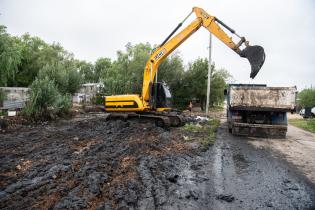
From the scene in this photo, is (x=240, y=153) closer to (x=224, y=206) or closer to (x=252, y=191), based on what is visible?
(x=252, y=191)

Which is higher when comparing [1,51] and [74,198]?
[1,51]

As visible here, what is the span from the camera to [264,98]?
1137 cm

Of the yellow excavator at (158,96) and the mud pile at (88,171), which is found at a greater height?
the yellow excavator at (158,96)

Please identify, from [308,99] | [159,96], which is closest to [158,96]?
[159,96]

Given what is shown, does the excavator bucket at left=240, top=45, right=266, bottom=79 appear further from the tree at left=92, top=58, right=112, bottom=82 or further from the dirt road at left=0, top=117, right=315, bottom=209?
the tree at left=92, top=58, right=112, bottom=82

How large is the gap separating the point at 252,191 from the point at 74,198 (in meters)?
3.22

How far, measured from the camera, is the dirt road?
4141 mm

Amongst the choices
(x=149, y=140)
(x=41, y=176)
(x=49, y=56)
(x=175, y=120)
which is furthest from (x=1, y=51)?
(x=49, y=56)

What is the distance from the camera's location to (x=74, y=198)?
159 inches

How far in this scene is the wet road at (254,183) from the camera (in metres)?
4.31

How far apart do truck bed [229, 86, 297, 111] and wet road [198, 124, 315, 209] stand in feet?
12.0

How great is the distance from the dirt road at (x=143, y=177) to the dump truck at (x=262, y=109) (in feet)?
8.29

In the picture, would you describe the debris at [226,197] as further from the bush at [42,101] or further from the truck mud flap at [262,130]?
the bush at [42,101]

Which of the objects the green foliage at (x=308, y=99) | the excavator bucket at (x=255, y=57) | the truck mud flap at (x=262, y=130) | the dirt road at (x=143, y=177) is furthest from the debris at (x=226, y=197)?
the green foliage at (x=308, y=99)
